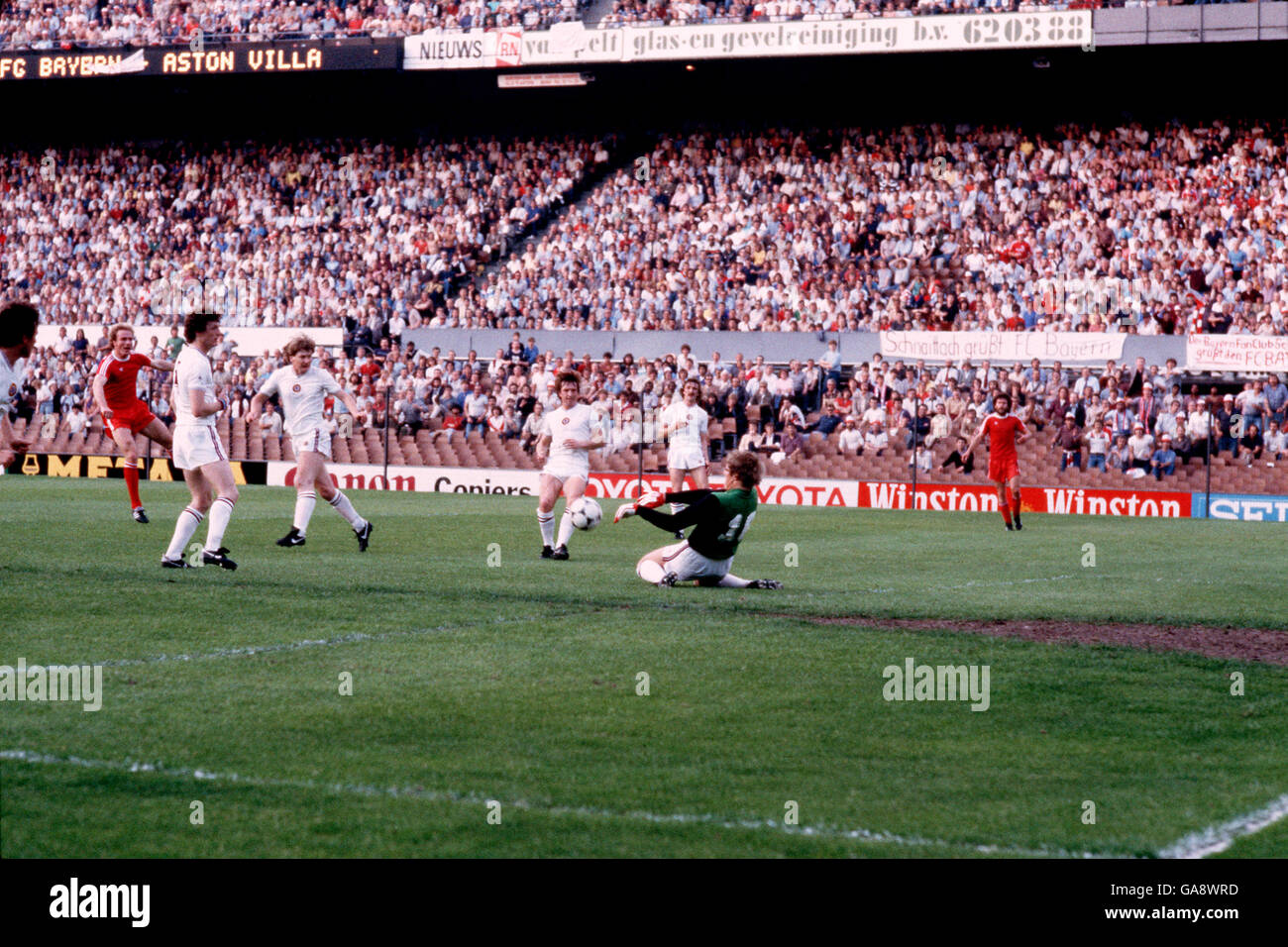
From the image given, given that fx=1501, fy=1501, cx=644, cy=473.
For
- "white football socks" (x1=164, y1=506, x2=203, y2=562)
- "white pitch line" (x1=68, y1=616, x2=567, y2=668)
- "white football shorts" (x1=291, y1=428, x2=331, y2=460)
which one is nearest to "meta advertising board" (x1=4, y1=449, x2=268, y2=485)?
"white football shorts" (x1=291, y1=428, x2=331, y2=460)

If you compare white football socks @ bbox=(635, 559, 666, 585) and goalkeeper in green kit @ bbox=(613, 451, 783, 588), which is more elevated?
goalkeeper in green kit @ bbox=(613, 451, 783, 588)

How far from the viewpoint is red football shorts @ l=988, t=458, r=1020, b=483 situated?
21438mm

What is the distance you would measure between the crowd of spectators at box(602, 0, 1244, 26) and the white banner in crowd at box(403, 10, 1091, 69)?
0.88ft

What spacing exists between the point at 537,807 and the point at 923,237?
95.2ft

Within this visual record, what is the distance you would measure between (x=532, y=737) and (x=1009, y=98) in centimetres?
3171

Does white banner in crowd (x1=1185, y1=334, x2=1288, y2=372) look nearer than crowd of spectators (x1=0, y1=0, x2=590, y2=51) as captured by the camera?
Yes

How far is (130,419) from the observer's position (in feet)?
57.8

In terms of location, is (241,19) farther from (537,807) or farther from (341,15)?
(537,807)

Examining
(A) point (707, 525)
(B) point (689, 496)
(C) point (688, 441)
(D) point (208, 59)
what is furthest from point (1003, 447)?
(D) point (208, 59)

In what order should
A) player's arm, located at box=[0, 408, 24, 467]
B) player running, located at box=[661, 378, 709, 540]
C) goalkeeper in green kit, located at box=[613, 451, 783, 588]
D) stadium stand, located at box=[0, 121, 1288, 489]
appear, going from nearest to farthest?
player's arm, located at box=[0, 408, 24, 467], goalkeeper in green kit, located at box=[613, 451, 783, 588], player running, located at box=[661, 378, 709, 540], stadium stand, located at box=[0, 121, 1288, 489]

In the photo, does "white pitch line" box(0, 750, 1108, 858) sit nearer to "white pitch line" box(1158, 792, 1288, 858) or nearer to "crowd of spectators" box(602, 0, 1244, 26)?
"white pitch line" box(1158, 792, 1288, 858)

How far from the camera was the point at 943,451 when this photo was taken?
27.0 meters

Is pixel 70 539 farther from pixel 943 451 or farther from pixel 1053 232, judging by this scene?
pixel 1053 232

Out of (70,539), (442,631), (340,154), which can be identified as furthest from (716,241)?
(442,631)
